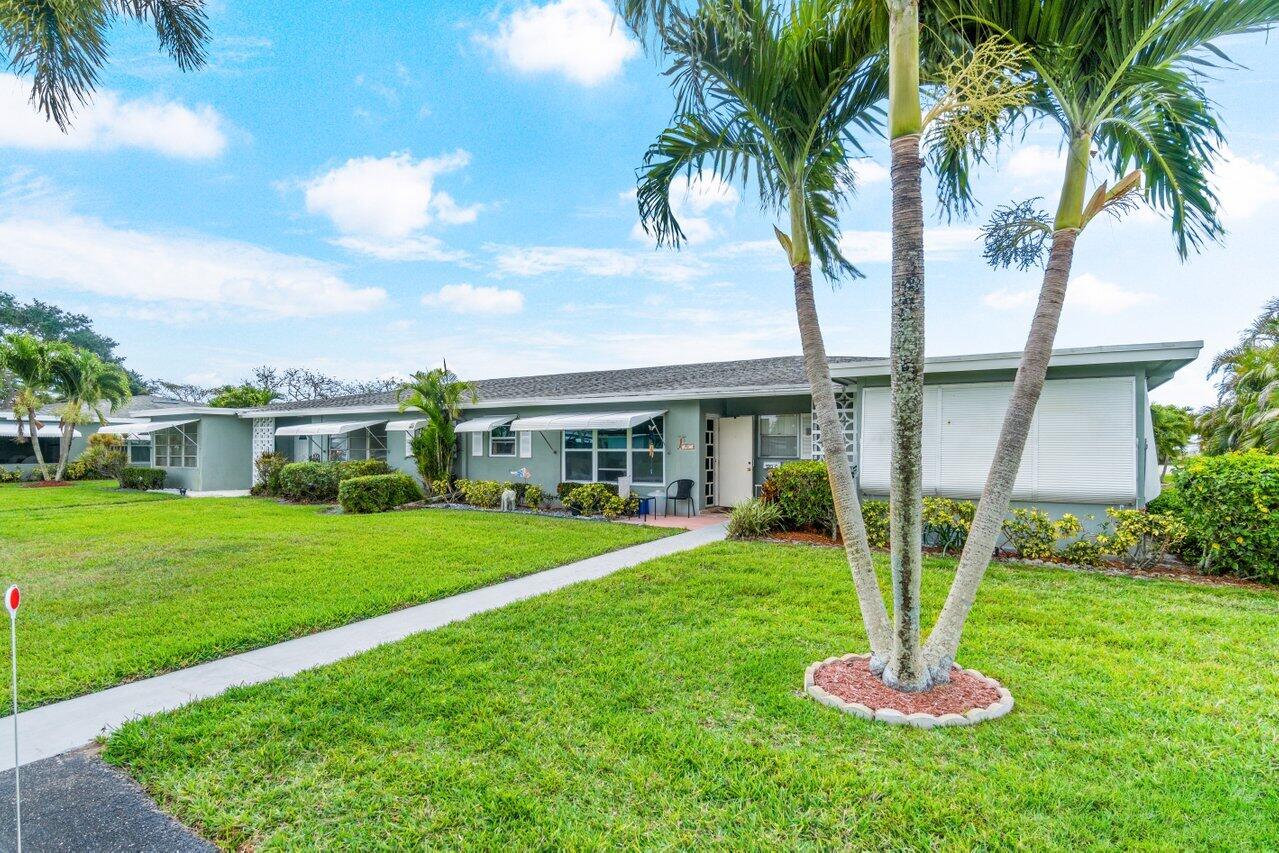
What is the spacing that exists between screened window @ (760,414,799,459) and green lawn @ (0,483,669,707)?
15.6 ft

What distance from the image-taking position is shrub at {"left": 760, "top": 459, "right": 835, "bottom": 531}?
11.3 meters

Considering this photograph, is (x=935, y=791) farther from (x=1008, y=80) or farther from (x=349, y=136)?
(x=349, y=136)

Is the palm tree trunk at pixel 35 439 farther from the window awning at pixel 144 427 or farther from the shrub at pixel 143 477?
the shrub at pixel 143 477

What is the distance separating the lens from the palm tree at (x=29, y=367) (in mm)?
23531

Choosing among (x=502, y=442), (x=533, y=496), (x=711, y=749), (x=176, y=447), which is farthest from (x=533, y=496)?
(x=176, y=447)

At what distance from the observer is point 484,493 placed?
16.9m

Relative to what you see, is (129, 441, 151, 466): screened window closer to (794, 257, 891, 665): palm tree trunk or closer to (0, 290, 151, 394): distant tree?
(0, 290, 151, 394): distant tree

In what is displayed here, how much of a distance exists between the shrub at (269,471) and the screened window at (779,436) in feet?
54.9

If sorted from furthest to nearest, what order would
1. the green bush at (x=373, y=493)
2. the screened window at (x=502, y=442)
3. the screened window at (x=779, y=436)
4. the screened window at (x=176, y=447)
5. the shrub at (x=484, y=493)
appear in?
the screened window at (x=176, y=447) < the screened window at (x=502, y=442) < the shrub at (x=484, y=493) < the green bush at (x=373, y=493) < the screened window at (x=779, y=436)

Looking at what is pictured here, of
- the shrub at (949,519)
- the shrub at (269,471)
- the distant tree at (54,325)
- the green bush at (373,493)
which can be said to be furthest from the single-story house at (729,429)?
the distant tree at (54,325)

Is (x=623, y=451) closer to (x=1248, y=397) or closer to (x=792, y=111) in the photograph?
(x=792, y=111)

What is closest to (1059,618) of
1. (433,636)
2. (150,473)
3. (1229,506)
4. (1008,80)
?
(1229,506)

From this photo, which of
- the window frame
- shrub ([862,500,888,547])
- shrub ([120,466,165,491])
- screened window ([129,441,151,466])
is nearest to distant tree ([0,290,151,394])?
screened window ([129,441,151,466])

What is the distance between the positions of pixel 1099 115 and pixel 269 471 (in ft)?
81.3
